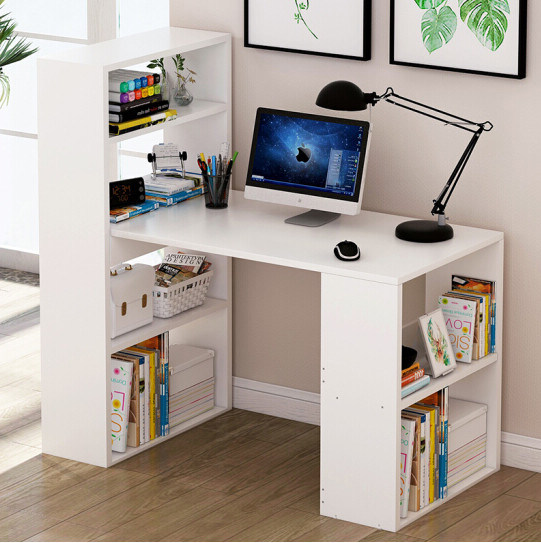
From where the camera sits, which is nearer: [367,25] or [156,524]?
[156,524]

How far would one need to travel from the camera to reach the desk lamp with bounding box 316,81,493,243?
3682 millimetres

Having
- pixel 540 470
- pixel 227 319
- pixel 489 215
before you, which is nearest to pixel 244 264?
pixel 227 319

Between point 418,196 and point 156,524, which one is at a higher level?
point 418,196

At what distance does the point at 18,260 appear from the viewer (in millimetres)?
5863

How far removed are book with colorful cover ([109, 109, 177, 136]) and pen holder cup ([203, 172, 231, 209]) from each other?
0.71 ft

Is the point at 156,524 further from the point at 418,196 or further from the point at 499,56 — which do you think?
the point at 499,56

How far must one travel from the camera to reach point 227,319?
176 inches

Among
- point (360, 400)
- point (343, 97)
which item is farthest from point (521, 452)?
point (343, 97)

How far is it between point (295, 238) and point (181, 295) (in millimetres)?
606

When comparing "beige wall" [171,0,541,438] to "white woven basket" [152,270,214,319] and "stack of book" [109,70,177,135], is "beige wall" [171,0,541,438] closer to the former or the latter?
"white woven basket" [152,270,214,319]

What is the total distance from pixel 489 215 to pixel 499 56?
0.49 m

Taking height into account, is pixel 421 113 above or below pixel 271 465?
above

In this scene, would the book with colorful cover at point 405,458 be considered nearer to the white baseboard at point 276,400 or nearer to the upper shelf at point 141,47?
the white baseboard at point 276,400

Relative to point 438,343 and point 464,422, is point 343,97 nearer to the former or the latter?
point 438,343
